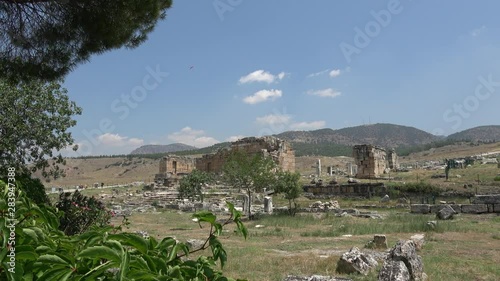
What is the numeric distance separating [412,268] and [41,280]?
6.96m

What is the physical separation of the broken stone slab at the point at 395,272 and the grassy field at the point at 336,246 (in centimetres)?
52

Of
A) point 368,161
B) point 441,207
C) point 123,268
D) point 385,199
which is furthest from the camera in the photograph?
point 368,161

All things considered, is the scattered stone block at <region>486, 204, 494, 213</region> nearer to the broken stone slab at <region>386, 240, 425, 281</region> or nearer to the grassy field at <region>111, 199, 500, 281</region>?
the grassy field at <region>111, 199, 500, 281</region>

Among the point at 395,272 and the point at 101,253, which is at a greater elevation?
the point at 101,253

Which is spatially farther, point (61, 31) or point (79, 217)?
point (79, 217)

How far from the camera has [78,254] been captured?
1.04 metres

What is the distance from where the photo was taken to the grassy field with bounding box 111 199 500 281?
26.0 feet

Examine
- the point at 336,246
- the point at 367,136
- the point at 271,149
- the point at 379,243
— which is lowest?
the point at 336,246

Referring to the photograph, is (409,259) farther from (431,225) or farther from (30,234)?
(431,225)

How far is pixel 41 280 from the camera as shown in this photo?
101cm

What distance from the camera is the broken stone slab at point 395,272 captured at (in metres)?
6.44

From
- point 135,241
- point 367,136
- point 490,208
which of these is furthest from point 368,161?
point 367,136

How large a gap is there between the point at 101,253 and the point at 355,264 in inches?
288

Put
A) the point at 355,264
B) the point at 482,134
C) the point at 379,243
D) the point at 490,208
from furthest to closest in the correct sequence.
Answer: the point at 482,134 < the point at 490,208 < the point at 379,243 < the point at 355,264
